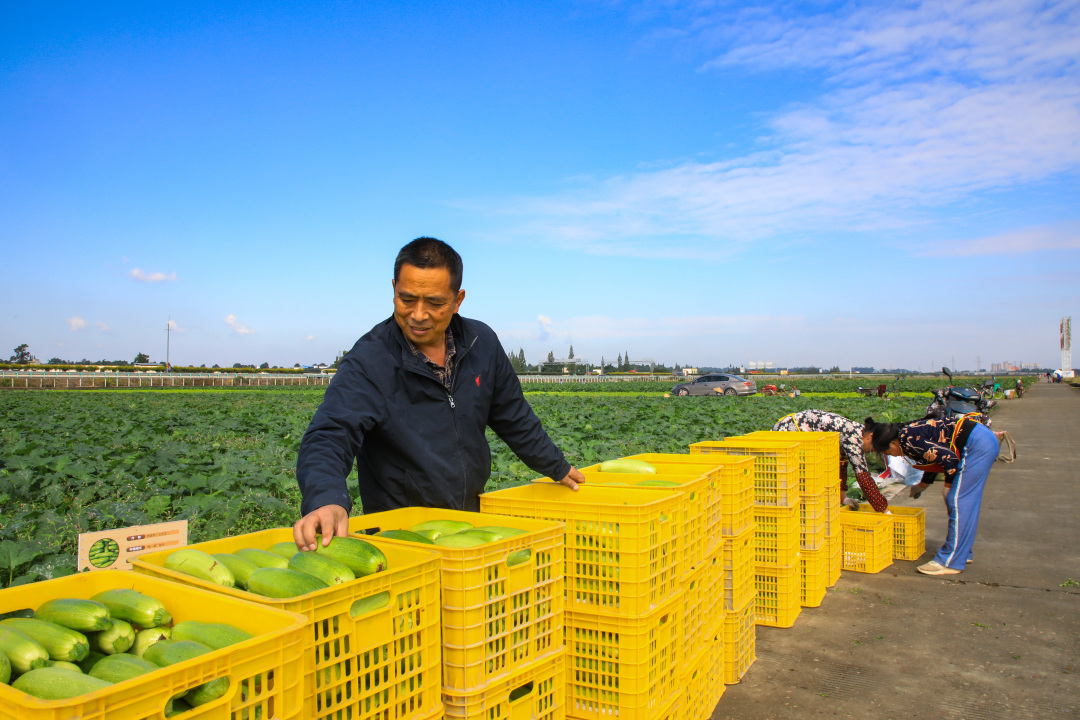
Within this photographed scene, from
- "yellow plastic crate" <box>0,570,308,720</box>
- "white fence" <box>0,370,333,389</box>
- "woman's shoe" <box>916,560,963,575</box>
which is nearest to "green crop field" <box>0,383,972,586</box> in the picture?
"yellow plastic crate" <box>0,570,308,720</box>

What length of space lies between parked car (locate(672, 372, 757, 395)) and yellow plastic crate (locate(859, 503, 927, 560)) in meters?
32.0

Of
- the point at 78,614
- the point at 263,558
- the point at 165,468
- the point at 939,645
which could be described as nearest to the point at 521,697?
the point at 263,558

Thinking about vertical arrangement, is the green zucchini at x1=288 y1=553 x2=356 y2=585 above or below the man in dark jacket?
below

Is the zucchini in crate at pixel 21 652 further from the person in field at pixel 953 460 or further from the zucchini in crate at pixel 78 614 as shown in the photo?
the person in field at pixel 953 460

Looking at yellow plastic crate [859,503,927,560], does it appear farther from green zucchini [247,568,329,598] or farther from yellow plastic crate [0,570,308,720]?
yellow plastic crate [0,570,308,720]

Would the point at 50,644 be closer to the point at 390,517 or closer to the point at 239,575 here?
the point at 239,575

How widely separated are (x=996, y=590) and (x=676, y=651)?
14.3 ft

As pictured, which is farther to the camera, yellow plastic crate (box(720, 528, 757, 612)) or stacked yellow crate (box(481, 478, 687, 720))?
yellow plastic crate (box(720, 528, 757, 612))

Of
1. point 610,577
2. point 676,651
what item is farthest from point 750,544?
point 610,577

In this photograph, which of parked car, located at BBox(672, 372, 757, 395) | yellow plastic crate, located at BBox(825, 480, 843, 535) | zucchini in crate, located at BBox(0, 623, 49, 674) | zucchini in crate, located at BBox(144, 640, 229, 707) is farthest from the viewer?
parked car, located at BBox(672, 372, 757, 395)

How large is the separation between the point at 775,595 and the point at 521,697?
3.36 m

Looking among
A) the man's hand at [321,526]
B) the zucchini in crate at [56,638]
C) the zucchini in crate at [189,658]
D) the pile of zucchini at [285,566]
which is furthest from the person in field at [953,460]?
the zucchini in crate at [56,638]

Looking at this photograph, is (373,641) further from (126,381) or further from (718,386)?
(126,381)

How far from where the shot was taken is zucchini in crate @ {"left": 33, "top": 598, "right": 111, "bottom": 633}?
1.57 m
